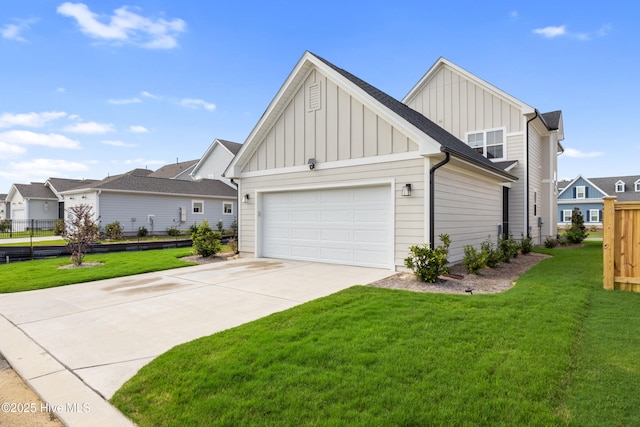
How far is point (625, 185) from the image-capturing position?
38188 millimetres

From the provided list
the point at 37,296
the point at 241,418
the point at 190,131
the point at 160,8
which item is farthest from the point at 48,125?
the point at 241,418

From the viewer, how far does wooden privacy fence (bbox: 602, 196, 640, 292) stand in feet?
19.5

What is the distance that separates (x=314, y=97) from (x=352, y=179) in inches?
110

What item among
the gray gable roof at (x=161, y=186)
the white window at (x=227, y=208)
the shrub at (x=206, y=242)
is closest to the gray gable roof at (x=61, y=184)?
the gray gable roof at (x=161, y=186)

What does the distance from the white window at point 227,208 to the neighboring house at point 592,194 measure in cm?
3575

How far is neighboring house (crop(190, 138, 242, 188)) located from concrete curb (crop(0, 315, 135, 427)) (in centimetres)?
2713

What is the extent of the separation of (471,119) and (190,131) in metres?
18.1

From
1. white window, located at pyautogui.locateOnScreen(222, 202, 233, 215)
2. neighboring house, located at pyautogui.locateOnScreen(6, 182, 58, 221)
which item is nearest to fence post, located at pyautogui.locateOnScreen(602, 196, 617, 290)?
white window, located at pyautogui.locateOnScreen(222, 202, 233, 215)

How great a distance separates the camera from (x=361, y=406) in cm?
243

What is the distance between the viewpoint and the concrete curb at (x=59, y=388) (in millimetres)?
2516

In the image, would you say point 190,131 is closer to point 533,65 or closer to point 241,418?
point 533,65

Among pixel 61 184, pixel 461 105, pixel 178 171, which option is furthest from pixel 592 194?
pixel 61 184

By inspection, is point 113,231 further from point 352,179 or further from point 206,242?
point 352,179

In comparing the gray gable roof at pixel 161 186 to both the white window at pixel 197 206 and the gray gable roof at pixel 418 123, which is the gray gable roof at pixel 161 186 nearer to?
the white window at pixel 197 206
